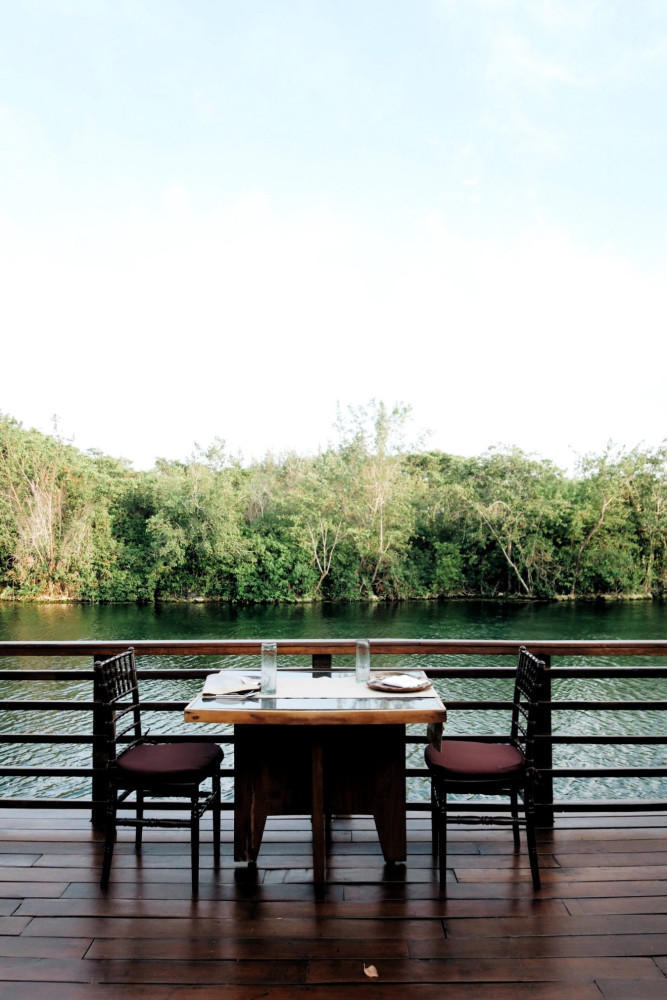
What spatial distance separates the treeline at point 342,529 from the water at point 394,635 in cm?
102

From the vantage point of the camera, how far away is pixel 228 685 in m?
2.49

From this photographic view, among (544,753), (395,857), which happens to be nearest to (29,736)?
(395,857)

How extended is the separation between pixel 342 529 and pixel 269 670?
67.5 ft

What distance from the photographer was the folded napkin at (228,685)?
2.44 m

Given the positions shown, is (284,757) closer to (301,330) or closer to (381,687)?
(381,687)

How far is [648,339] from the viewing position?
24172 millimetres

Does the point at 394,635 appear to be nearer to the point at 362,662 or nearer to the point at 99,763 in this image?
the point at 99,763

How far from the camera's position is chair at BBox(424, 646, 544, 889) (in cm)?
229

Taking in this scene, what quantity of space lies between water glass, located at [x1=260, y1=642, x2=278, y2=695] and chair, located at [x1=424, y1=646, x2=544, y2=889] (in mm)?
625

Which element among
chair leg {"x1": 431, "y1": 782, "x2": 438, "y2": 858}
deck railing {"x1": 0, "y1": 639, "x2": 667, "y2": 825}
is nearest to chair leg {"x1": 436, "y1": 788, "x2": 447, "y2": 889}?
chair leg {"x1": 431, "y1": 782, "x2": 438, "y2": 858}

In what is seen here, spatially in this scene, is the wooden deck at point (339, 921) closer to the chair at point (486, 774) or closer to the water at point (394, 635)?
the chair at point (486, 774)

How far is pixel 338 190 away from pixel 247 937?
21.9 metres

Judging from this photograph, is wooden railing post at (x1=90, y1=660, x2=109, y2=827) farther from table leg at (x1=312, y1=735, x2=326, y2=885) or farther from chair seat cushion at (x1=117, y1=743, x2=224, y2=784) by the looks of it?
table leg at (x1=312, y1=735, x2=326, y2=885)

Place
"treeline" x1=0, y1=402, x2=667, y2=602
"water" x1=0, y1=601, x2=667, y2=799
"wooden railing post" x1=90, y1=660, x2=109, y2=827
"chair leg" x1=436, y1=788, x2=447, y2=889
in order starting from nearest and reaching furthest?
"chair leg" x1=436, y1=788, x2=447, y2=889
"wooden railing post" x1=90, y1=660, x2=109, y2=827
"water" x1=0, y1=601, x2=667, y2=799
"treeline" x1=0, y1=402, x2=667, y2=602
